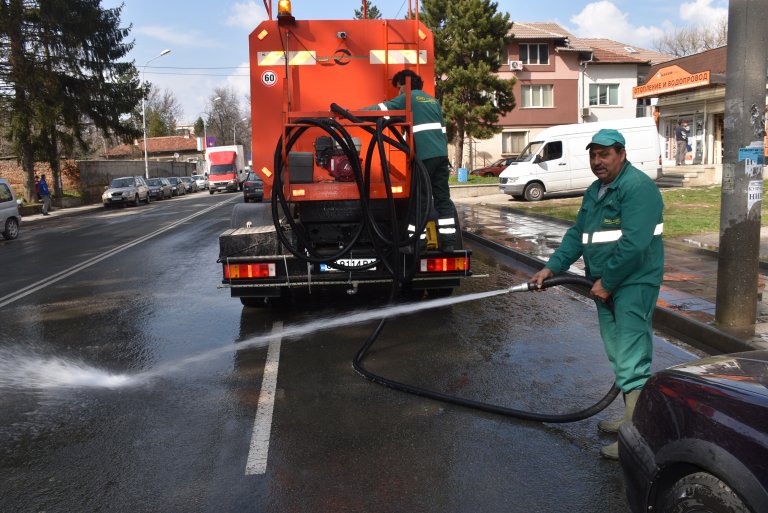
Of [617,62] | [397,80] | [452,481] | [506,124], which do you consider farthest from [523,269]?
[617,62]

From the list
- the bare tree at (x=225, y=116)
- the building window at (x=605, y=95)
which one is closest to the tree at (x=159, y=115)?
the bare tree at (x=225, y=116)

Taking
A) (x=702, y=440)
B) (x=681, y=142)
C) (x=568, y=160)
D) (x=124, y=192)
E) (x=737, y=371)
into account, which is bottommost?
(x=702, y=440)

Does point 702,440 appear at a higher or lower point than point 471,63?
lower

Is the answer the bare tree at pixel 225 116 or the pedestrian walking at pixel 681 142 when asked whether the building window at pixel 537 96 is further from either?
the bare tree at pixel 225 116

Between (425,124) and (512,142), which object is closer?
(425,124)

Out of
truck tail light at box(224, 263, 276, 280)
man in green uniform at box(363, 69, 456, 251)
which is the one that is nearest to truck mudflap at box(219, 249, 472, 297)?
truck tail light at box(224, 263, 276, 280)

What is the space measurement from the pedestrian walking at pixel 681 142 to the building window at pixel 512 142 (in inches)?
577

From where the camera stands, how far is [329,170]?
6977 millimetres

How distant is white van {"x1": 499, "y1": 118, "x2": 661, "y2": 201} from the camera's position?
22031mm

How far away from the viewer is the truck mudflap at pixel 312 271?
21.0ft

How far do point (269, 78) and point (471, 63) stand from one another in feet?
81.4

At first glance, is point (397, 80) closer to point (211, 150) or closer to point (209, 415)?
point (209, 415)

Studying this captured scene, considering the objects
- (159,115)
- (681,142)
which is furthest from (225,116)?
(681,142)

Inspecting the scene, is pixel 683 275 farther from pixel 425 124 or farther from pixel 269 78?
pixel 269 78
